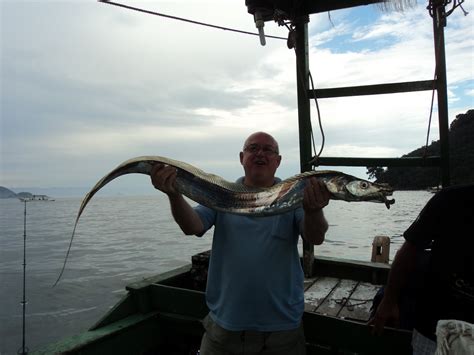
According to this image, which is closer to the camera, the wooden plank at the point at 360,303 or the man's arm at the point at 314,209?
the man's arm at the point at 314,209

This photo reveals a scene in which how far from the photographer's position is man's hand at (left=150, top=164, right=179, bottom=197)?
3010 mm

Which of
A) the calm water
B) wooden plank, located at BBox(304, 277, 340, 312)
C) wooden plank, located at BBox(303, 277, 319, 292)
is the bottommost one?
the calm water

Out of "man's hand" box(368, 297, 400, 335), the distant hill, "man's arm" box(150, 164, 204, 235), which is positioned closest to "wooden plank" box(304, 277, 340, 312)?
"man's hand" box(368, 297, 400, 335)

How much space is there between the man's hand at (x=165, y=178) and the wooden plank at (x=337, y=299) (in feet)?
8.04

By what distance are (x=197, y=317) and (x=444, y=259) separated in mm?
2947

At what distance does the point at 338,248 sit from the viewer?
879 inches

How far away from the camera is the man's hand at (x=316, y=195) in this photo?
8.79 ft

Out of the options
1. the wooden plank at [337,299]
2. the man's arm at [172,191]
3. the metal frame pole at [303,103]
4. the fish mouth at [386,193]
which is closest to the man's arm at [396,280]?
the fish mouth at [386,193]

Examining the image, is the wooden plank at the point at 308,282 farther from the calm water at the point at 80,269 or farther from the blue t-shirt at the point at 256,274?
the calm water at the point at 80,269

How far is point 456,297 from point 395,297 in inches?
19.4

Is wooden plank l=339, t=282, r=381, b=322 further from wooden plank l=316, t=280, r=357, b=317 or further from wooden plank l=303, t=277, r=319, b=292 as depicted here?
wooden plank l=303, t=277, r=319, b=292

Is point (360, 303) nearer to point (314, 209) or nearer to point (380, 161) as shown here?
point (380, 161)

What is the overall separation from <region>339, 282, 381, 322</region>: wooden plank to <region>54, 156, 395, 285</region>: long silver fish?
2.11 m

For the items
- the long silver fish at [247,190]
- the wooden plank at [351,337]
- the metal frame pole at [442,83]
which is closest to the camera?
the long silver fish at [247,190]
